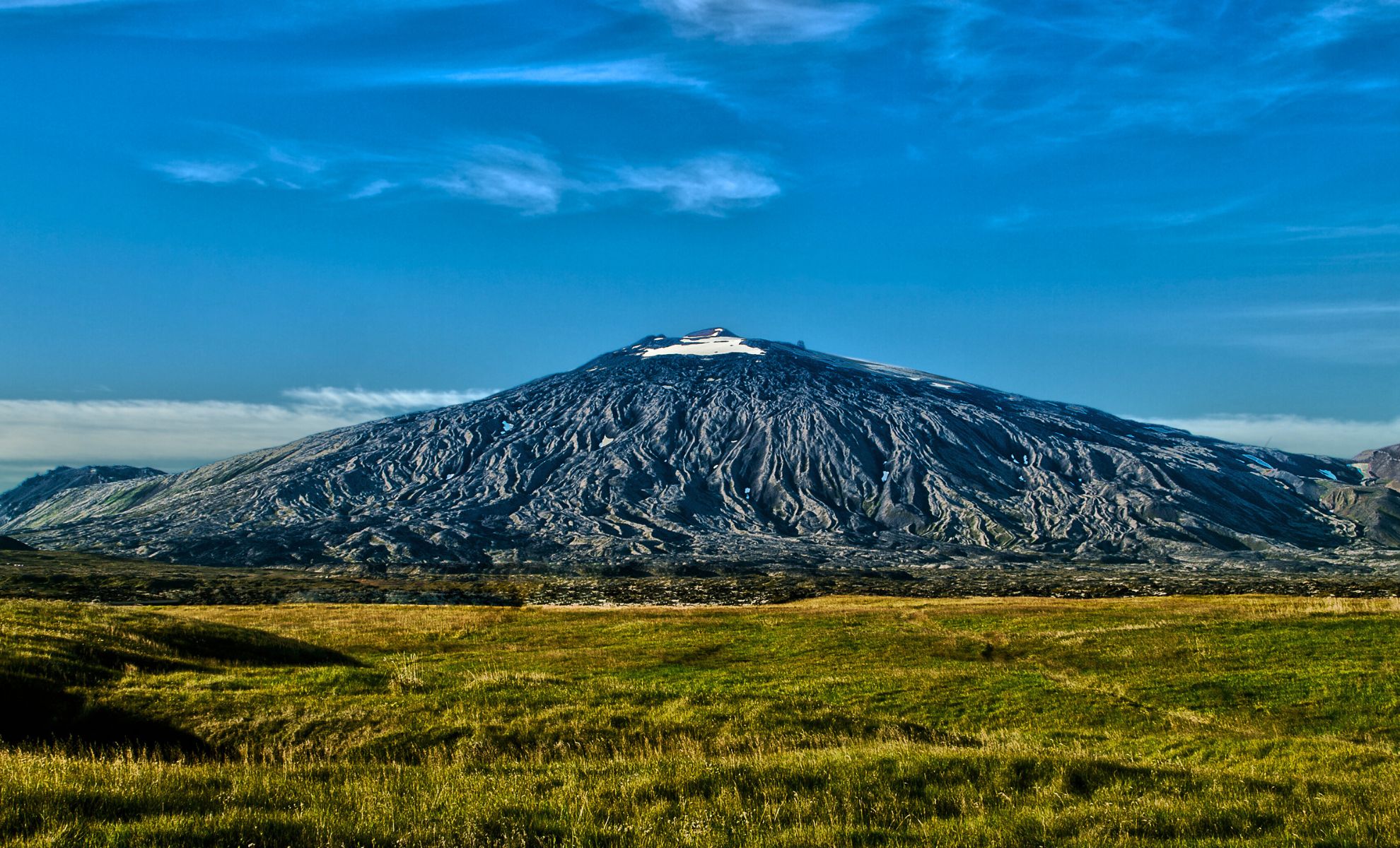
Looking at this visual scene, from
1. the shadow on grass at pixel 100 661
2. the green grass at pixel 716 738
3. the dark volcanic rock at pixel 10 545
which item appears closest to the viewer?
the green grass at pixel 716 738

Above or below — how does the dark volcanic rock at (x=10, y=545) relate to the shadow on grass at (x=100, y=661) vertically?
below

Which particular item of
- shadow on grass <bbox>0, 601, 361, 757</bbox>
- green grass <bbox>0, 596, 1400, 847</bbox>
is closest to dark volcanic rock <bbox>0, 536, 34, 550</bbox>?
green grass <bbox>0, 596, 1400, 847</bbox>

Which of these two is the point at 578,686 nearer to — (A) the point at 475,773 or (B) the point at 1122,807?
(A) the point at 475,773

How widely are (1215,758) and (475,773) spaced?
19.2 metres

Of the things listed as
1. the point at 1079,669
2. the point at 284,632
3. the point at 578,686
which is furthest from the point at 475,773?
the point at 284,632

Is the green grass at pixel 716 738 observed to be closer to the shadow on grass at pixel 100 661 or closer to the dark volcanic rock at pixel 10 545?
the shadow on grass at pixel 100 661

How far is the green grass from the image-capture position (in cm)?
1268

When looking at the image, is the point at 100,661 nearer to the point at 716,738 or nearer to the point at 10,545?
the point at 716,738

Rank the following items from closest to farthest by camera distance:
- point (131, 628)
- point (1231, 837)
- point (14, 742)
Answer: point (1231, 837) < point (14, 742) < point (131, 628)

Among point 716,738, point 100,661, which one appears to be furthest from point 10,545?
point 716,738

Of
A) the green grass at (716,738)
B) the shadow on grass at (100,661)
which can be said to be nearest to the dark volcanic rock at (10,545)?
the green grass at (716,738)

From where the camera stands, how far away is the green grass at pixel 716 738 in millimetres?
12680

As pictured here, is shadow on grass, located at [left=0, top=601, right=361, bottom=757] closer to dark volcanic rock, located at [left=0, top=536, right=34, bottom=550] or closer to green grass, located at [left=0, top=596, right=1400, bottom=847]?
green grass, located at [left=0, top=596, right=1400, bottom=847]

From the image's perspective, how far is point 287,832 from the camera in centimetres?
1177
